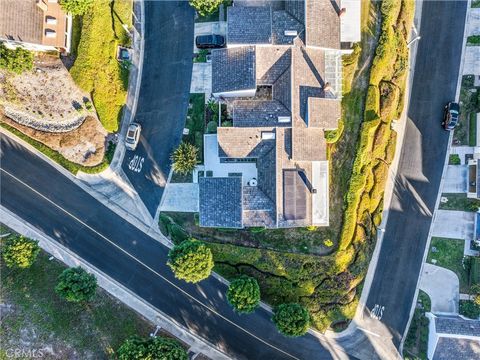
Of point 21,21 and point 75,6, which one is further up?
point 75,6

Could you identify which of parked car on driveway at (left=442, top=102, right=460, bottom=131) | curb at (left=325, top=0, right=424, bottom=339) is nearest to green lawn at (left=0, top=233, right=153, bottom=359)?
curb at (left=325, top=0, right=424, bottom=339)

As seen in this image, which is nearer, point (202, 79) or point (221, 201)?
point (221, 201)

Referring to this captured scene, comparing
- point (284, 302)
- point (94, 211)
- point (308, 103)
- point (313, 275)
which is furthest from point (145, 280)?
point (308, 103)

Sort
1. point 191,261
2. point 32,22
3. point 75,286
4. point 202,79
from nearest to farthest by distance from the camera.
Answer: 1. point 191,261
2. point 75,286
3. point 32,22
4. point 202,79

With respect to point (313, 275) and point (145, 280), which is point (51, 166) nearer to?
point (145, 280)

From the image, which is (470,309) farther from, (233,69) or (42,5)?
(42,5)

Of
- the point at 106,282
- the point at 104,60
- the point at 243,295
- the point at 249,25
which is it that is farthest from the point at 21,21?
the point at 243,295
